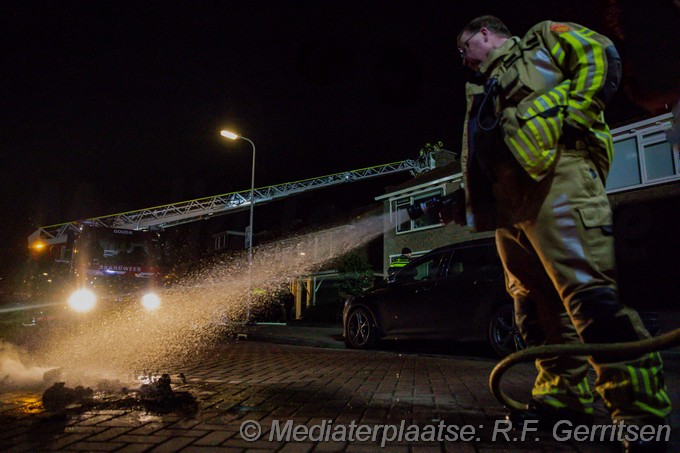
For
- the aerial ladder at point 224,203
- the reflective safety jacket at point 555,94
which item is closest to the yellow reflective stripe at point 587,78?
the reflective safety jacket at point 555,94

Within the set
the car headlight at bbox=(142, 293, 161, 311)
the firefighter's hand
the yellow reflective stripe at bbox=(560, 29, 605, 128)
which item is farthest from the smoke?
the car headlight at bbox=(142, 293, 161, 311)

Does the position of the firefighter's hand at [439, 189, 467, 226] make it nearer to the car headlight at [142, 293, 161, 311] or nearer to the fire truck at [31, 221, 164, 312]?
the fire truck at [31, 221, 164, 312]

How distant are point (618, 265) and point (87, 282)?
37.9 feet

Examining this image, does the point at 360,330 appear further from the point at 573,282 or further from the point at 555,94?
the point at 555,94

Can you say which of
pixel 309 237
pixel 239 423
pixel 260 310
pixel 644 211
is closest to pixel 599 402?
pixel 239 423

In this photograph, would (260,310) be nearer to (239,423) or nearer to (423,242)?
(423,242)

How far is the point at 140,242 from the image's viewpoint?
39.0ft

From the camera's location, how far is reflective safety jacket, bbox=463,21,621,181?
2.10 m

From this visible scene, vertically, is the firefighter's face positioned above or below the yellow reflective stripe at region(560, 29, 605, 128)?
above

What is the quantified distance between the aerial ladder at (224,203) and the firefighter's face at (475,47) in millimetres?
23318

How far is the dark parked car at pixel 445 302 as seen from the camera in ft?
20.1

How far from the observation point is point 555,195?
210cm

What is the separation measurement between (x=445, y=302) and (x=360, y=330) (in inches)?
89.3

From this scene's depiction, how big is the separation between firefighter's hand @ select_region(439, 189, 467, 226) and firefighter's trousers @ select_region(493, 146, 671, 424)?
381 millimetres
